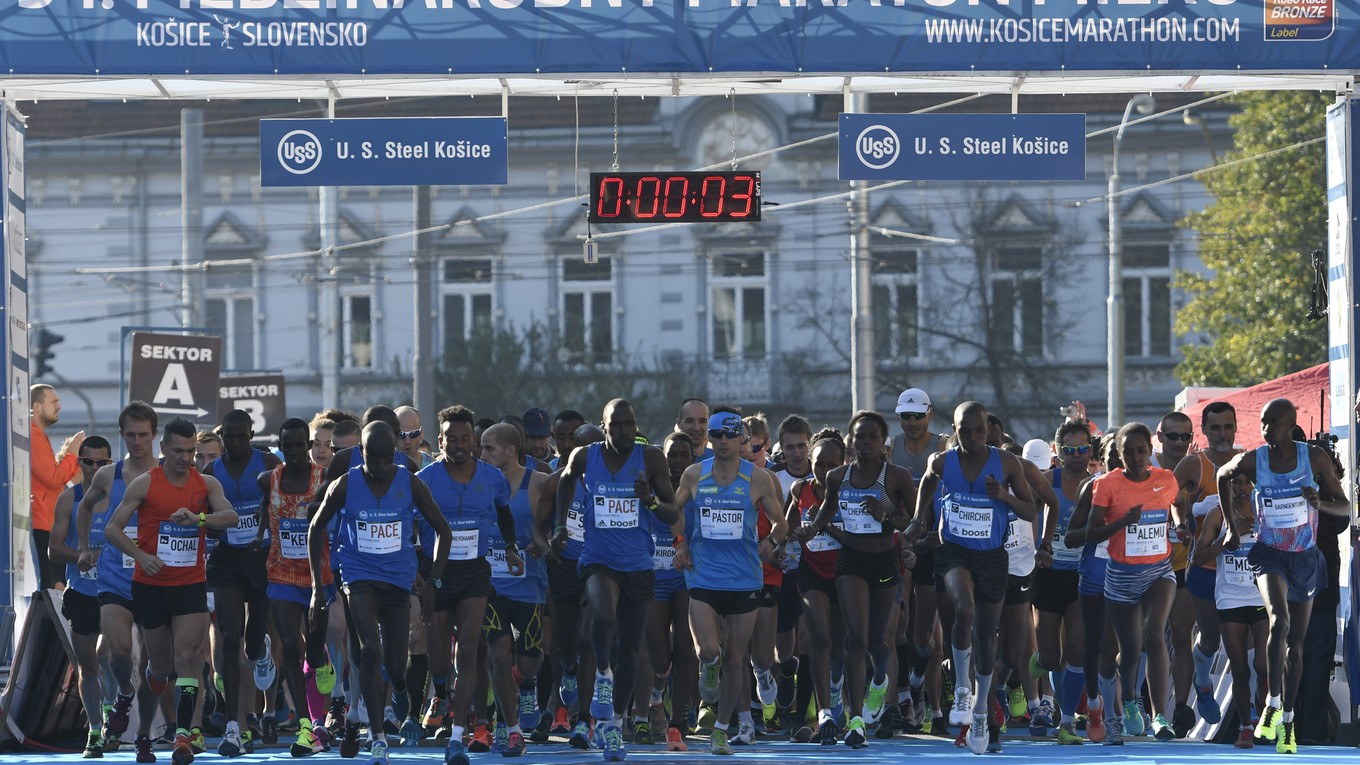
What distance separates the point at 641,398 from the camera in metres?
37.6

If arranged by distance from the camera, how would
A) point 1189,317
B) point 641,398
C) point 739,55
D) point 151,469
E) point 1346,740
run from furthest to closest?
point 641,398 < point 1189,317 < point 739,55 < point 1346,740 < point 151,469

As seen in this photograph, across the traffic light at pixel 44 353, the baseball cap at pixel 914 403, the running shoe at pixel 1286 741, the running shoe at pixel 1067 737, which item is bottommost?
the running shoe at pixel 1067 737

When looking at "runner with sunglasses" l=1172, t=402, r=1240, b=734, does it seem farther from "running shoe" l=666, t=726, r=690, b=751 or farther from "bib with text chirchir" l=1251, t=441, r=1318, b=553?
"running shoe" l=666, t=726, r=690, b=751

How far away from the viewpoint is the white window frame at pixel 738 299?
1519 inches

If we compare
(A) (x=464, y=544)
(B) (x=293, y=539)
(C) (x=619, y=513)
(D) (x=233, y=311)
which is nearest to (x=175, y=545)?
(B) (x=293, y=539)

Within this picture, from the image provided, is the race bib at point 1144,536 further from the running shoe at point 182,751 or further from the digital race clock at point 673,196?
the running shoe at point 182,751

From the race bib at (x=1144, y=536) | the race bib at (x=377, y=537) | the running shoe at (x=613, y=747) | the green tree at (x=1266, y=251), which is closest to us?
the race bib at (x=377, y=537)

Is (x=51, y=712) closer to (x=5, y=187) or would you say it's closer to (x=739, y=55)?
(x=5, y=187)

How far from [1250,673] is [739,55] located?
4.93 metres

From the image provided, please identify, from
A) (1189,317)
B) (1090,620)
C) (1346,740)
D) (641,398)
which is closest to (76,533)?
(1090,620)

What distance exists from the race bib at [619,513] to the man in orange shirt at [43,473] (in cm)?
377

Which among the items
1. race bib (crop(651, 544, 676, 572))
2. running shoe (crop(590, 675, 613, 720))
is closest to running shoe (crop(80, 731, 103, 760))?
running shoe (crop(590, 675, 613, 720))

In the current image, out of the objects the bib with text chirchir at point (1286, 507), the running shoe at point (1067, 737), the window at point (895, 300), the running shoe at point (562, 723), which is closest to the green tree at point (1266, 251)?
the window at point (895, 300)

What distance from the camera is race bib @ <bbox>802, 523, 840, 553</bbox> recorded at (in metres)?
12.0
